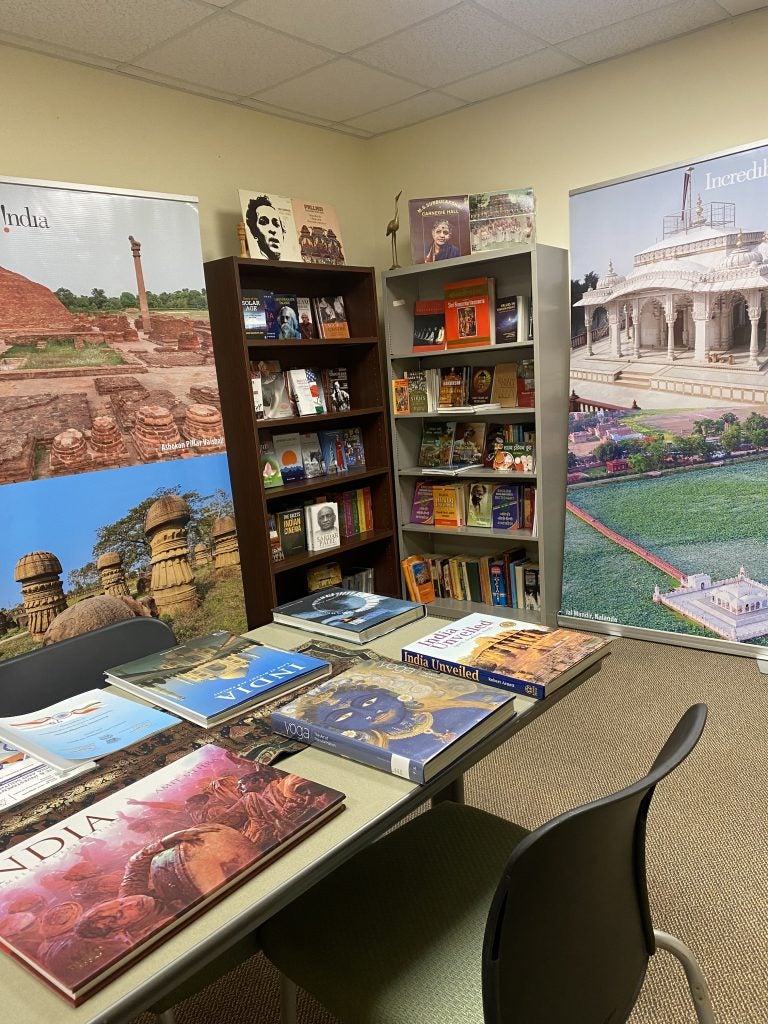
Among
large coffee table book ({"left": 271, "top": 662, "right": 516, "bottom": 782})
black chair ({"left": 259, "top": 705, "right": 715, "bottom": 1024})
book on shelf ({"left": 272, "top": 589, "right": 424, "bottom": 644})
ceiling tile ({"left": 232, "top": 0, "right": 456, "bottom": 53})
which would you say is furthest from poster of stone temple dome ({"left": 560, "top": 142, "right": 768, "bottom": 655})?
large coffee table book ({"left": 271, "top": 662, "right": 516, "bottom": 782})

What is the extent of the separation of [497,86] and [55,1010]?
402cm

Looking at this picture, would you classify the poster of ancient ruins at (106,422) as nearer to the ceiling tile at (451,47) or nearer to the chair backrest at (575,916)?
the ceiling tile at (451,47)

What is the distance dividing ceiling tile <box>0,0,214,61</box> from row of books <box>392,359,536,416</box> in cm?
193

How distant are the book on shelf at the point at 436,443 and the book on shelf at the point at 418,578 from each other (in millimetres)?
550

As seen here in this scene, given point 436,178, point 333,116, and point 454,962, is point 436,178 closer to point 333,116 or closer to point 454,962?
point 333,116

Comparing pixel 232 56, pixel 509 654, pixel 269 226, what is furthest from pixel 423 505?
pixel 509 654

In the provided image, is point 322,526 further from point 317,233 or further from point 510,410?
point 317,233

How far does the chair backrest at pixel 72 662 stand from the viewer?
A: 1696mm

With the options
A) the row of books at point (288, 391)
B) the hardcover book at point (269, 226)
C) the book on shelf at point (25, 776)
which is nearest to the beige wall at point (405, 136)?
the hardcover book at point (269, 226)

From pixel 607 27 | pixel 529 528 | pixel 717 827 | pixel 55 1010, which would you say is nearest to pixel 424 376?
pixel 529 528

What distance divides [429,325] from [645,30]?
5.38 feet

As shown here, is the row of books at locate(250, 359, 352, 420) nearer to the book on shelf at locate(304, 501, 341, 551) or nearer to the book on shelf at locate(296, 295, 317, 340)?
the book on shelf at locate(296, 295, 317, 340)

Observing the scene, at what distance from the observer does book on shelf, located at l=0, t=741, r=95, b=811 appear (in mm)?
1163

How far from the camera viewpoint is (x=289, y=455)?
3.82 m
